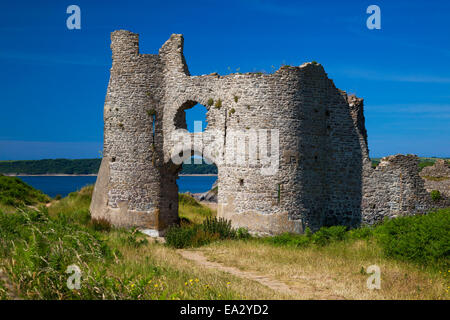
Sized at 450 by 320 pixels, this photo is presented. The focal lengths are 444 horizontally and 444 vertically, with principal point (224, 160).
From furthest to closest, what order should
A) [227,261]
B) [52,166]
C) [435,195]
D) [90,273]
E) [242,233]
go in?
[52,166], [435,195], [242,233], [227,261], [90,273]

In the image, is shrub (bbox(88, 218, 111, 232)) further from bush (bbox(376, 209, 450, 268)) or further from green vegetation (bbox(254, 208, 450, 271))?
bush (bbox(376, 209, 450, 268))

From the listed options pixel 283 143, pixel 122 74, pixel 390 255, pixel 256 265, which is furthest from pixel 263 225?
pixel 122 74

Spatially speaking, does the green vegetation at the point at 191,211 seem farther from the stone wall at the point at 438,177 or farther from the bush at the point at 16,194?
the stone wall at the point at 438,177

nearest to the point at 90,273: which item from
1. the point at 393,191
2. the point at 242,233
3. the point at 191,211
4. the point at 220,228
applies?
the point at 220,228

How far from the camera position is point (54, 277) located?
7.62m

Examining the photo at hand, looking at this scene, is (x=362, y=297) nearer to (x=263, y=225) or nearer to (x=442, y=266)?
(x=442, y=266)

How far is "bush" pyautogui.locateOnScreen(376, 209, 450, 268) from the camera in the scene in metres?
11.1

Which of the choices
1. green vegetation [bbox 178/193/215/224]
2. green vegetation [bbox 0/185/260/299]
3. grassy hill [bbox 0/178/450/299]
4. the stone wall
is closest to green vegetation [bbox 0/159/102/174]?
green vegetation [bbox 178/193/215/224]

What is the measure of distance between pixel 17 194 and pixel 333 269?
22.3m

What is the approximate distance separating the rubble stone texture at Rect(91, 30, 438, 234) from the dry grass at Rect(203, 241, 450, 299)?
2471mm

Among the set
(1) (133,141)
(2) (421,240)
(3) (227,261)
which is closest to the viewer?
(2) (421,240)

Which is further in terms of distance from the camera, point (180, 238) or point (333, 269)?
point (180, 238)

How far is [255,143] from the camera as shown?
55.2ft

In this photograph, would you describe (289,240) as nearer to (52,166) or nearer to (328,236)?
(328,236)
